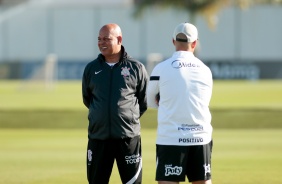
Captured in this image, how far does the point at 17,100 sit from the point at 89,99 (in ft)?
84.8

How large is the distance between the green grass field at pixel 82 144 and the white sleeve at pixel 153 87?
4.30 meters

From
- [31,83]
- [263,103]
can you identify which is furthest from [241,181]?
[31,83]

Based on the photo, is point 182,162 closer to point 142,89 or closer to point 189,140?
point 189,140

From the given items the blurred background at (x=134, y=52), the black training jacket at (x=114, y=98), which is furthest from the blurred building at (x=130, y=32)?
the black training jacket at (x=114, y=98)

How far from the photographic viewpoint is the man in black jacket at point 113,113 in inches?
382

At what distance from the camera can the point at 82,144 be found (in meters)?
19.5

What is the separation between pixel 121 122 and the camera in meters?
9.71

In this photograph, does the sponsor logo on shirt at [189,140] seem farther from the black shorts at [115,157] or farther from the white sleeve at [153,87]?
the black shorts at [115,157]

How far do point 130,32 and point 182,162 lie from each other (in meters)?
51.3

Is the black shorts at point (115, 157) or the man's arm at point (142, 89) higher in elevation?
the man's arm at point (142, 89)

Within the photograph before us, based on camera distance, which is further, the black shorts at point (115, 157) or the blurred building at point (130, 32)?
the blurred building at point (130, 32)

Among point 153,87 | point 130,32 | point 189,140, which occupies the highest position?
point 130,32

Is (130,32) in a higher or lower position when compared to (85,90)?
higher

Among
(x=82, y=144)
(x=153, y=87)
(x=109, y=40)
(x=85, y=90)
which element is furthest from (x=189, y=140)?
(x=82, y=144)
